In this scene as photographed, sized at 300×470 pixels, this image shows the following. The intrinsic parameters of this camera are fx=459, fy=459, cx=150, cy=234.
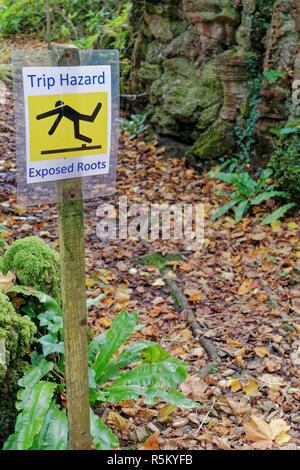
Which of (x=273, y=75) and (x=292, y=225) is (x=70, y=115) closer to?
(x=292, y=225)

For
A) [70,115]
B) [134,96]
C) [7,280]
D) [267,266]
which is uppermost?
[70,115]

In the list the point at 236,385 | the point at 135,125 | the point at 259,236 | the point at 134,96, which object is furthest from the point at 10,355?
the point at 134,96

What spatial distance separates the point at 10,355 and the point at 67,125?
55.4 inches

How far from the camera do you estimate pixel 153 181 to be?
23.6 ft

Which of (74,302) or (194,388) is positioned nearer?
(74,302)

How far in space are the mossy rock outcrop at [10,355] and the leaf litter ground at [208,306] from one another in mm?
644

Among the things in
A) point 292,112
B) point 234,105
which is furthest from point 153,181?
point 292,112

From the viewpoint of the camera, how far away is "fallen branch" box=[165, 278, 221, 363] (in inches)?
146

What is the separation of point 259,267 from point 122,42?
6.69 m

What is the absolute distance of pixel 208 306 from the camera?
4430 mm

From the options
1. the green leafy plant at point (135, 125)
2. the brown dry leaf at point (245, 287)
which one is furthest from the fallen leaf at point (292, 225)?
the green leafy plant at point (135, 125)

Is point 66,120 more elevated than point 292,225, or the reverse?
point 66,120

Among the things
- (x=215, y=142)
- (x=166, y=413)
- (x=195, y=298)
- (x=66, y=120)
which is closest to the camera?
(x=66, y=120)
